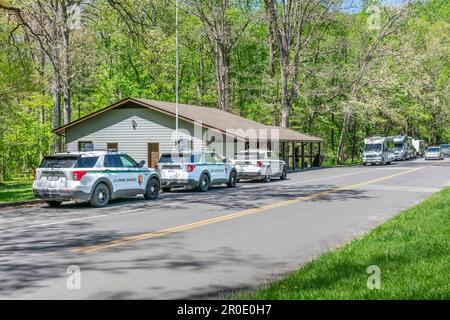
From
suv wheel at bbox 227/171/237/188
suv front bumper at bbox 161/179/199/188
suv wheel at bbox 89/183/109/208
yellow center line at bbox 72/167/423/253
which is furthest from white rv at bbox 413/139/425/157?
suv wheel at bbox 89/183/109/208

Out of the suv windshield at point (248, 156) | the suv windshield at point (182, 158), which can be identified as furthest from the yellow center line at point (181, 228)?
the suv windshield at point (248, 156)

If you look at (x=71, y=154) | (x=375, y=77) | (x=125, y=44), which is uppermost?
(x=125, y=44)

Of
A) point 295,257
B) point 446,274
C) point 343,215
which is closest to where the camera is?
point 446,274

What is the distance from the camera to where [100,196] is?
683 inches

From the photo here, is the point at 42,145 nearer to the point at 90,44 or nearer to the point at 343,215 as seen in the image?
the point at 90,44

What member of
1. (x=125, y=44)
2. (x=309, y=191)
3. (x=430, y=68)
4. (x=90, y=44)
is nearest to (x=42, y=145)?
(x=90, y=44)

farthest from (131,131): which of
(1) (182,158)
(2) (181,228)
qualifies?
(2) (181,228)

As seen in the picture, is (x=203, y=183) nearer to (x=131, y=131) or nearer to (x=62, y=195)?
(x=62, y=195)

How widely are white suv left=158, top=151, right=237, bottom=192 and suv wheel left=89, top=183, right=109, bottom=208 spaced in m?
5.22

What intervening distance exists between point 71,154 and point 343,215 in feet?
28.1

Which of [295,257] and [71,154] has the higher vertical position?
[71,154]

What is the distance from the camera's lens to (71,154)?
55.9 feet

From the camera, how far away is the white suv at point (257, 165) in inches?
1136
